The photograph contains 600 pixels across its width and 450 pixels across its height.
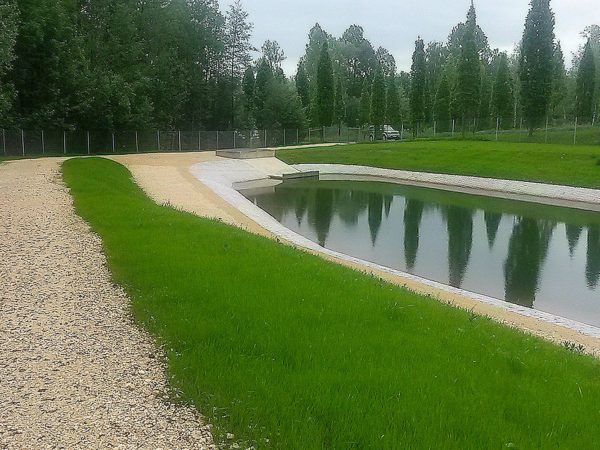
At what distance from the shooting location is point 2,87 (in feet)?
107

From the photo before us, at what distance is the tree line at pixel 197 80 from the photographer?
1459 inches

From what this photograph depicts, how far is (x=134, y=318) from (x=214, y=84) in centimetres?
5187

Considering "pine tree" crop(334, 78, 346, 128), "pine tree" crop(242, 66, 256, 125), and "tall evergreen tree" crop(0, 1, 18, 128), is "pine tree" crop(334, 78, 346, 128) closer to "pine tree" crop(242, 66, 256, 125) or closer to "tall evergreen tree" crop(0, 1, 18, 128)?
"pine tree" crop(242, 66, 256, 125)

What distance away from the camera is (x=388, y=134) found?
67.3 meters

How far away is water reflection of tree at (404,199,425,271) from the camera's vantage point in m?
16.0

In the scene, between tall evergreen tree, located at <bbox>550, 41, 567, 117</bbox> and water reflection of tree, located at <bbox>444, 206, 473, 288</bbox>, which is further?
tall evergreen tree, located at <bbox>550, 41, 567, 117</bbox>

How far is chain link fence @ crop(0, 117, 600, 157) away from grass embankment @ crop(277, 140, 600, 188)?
23.2 feet

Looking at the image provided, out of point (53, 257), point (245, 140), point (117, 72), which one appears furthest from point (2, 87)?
point (53, 257)

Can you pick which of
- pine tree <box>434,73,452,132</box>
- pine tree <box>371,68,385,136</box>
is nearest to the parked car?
pine tree <box>371,68,385,136</box>

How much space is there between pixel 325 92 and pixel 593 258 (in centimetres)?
4943

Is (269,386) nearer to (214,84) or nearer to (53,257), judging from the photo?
(53,257)

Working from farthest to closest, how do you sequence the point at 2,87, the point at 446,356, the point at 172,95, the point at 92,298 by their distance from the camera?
1. the point at 172,95
2. the point at 2,87
3. the point at 92,298
4. the point at 446,356

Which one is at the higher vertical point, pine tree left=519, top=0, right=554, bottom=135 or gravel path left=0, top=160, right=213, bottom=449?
pine tree left=519, top=0, right=554, bottom=135

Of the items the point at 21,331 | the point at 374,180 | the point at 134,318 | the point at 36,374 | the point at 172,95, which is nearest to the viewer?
the point at 36,374
